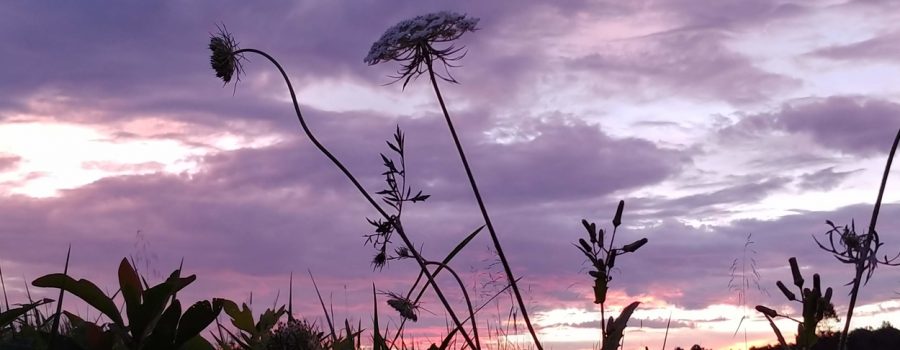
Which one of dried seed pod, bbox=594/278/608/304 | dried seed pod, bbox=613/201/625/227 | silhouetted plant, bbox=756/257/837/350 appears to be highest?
dried seed pod, bbox=613/201/625/227

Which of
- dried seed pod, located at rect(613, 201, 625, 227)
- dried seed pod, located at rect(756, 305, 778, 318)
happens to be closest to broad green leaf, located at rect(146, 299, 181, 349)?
dried seed pod, located at rect(613, 201, 625, 227)

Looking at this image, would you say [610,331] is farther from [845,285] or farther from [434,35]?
[434,35]

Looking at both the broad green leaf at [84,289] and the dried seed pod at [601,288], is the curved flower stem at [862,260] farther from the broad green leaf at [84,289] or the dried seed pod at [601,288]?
the broad green leaf at [84,289]

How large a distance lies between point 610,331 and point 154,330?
1359mm

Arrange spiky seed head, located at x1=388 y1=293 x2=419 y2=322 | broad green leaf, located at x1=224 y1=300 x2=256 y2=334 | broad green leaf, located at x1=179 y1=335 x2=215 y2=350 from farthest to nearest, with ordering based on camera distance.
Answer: spiky seed head, located at x1=388 y1=293 x2=419 y2=322 < broad green leaf, located at x1=224 y1=300 x2=256 y2=334 < broad green leaf, located at x1=179 y1=335 x2=215 y2=350

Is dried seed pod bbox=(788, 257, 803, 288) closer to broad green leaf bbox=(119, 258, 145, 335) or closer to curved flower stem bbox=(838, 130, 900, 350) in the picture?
curved flower stem bbox=(838, 130, 900, 350)

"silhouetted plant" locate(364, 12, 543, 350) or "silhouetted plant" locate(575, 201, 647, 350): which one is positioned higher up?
"silhouetted plant" locate(364, 12, 543, 350)

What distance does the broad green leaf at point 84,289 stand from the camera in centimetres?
224

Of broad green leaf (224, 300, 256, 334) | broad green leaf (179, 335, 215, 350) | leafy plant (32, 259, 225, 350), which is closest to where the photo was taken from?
leafy plant (32, 259, 225, 350)

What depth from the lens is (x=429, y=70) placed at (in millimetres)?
4191

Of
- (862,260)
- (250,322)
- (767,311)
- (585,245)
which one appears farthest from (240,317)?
(862,260)

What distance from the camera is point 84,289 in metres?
2.30

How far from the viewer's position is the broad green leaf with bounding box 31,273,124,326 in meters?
2.24

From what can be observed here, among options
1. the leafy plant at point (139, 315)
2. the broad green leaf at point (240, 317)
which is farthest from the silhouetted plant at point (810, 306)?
the broad green leaf at point (240, 317)
